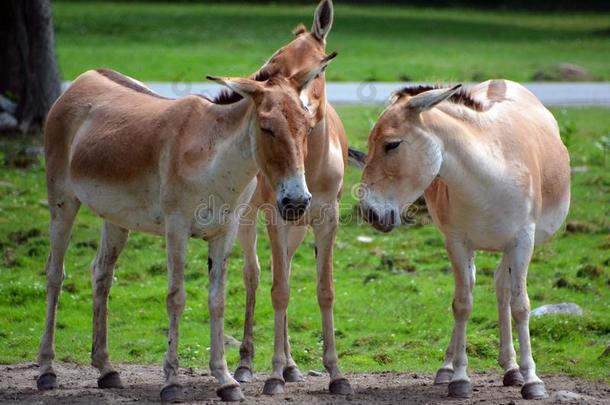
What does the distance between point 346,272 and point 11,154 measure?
573cm

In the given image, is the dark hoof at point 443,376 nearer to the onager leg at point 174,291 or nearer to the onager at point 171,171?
the onager at point 171,171

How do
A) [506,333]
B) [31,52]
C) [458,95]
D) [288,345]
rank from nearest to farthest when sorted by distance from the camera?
[458,95] < [506,333] < [288,345] < [31,52]

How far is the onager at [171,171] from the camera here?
265 inches

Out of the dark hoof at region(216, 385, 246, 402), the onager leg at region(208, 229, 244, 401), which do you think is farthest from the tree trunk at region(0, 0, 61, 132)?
the dark hoof at region(216, 385, 246, 402)

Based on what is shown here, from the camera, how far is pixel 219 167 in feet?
23.1

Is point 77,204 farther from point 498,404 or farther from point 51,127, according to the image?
point 498,404

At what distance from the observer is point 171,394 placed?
715 centimetres

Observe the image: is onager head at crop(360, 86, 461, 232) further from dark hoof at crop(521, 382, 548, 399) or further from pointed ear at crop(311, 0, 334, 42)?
dark hoof at crop(521, 382, 548, 399)

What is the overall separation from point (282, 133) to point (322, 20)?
5.55ft

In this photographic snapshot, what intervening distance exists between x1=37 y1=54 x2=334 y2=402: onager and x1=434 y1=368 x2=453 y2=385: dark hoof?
152 centimetres

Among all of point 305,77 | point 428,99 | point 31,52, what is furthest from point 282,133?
point 31,52

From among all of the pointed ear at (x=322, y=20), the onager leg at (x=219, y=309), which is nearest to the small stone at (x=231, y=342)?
the onager leg at (x=219, y=309)

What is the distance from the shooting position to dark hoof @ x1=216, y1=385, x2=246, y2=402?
7.16 metres

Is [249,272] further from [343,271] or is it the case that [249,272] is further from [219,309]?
[343,271]
